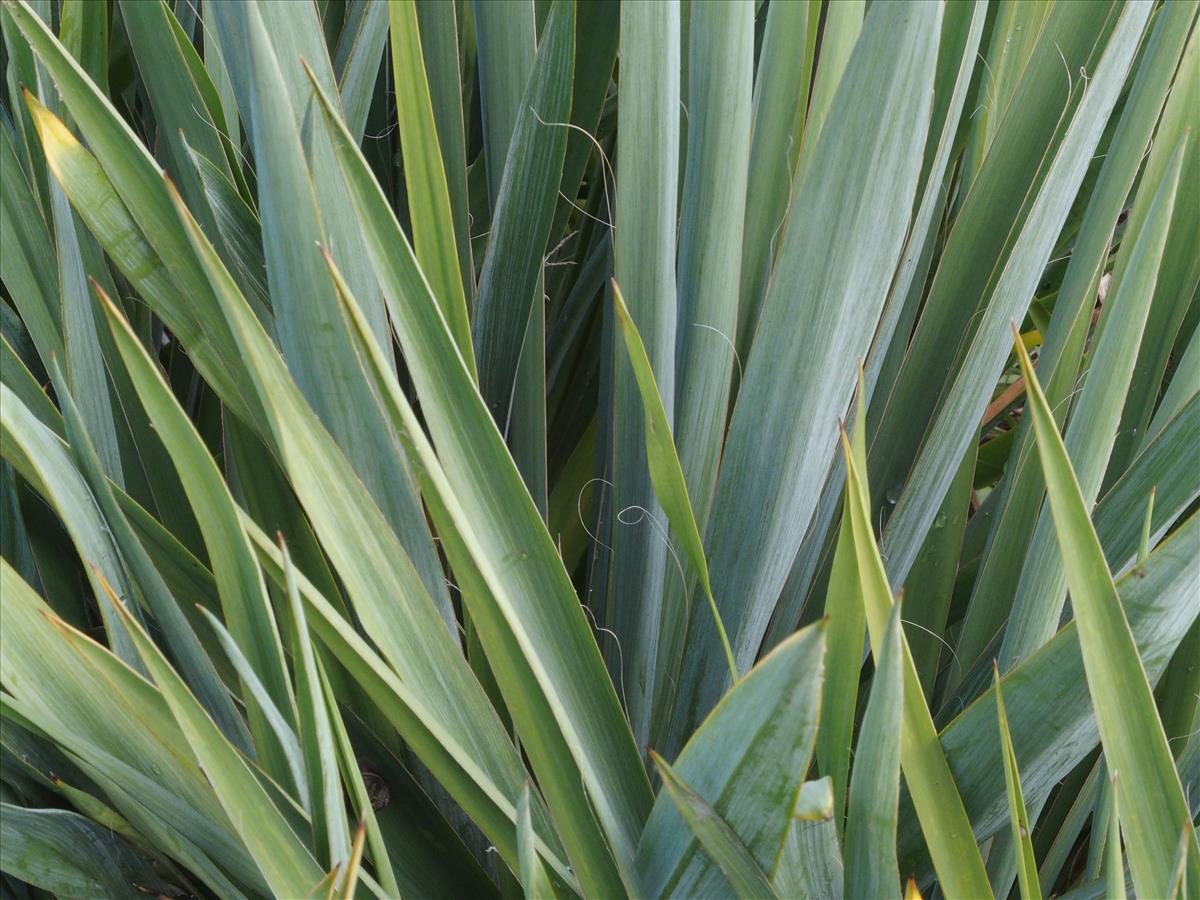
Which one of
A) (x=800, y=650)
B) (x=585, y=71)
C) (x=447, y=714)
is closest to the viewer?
(x=800, y=650)

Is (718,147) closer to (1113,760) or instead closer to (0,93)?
(1113,760)

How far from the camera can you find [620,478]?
1.93 ft

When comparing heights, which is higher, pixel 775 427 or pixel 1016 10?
pixel 1016 10

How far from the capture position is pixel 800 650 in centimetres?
29

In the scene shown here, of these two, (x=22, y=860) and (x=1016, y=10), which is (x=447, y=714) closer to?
(x=22, y=860)

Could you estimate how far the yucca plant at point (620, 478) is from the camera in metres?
0.36

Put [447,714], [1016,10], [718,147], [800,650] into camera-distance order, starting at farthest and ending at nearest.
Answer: [1016,10] < [718,147] < [447,714] < [800,650]

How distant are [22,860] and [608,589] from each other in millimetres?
327

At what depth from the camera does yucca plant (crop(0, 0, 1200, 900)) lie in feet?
1.17

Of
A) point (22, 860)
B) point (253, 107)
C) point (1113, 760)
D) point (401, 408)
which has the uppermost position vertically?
point (253, 107)

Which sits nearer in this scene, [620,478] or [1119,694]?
[1119,694]

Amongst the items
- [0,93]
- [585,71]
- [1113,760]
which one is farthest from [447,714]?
[0,93]

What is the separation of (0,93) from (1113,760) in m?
0.90

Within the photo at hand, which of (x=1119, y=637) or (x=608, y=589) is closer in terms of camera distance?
(x=1119, y=637)
